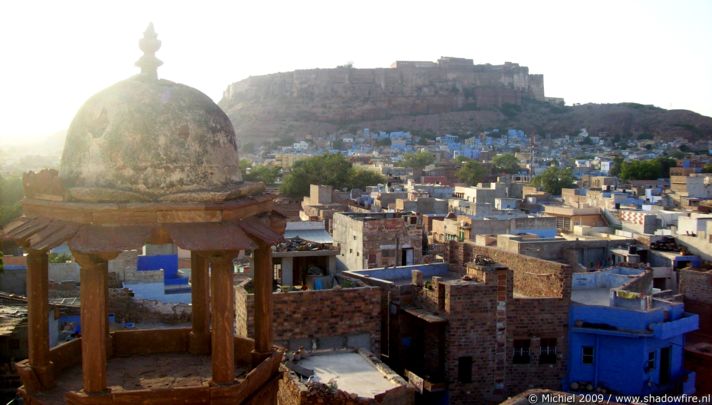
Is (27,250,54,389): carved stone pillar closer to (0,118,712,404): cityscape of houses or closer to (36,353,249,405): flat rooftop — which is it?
(36,353,249,405): flat rooftop

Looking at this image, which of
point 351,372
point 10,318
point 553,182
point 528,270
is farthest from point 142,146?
point 553,182

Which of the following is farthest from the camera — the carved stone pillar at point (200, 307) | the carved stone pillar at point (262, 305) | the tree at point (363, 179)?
the tree at point (363, 179)

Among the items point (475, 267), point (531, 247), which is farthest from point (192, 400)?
point (531, 247)

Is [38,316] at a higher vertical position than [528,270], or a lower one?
higher

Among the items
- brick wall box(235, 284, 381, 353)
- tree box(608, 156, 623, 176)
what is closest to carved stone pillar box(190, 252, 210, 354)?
brick wall box(235, 284, 381, 353)

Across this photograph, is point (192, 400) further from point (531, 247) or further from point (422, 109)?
point (422, 109)

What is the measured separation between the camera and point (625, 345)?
578 inches

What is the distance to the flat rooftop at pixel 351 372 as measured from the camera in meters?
10.2

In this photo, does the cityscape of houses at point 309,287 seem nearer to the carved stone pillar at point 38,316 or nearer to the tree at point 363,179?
the carved stone pillar at point 38,316

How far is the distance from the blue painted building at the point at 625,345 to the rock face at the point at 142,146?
39.8 ft

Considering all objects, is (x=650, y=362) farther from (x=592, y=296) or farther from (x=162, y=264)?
(x=162, y=264)

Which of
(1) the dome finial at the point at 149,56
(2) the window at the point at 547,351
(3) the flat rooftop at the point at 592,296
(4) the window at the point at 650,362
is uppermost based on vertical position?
(1) the dome finial at the point at 149,56

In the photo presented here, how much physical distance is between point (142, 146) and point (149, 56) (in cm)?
67

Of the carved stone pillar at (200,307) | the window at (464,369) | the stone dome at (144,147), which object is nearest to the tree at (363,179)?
the window at (464,369)
